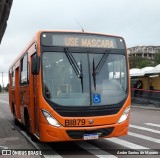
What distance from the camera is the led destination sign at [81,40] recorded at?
30.8ft

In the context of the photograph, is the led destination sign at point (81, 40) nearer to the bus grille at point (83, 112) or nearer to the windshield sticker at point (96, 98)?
the windshield sticker at point (96, 98)

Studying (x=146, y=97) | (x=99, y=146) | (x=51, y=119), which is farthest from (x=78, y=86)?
(x=146, y=97)

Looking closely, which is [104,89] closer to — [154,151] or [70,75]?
[70,75]

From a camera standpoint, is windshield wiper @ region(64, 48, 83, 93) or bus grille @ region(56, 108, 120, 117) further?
windshield wiper @ region(64, 48, 83, 93)

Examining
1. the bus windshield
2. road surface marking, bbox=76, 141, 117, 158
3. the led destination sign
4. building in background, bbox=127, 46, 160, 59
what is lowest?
road surface marking, bbox=76, 141, 117, 158

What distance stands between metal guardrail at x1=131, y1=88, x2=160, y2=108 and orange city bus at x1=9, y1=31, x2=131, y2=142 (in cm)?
1590

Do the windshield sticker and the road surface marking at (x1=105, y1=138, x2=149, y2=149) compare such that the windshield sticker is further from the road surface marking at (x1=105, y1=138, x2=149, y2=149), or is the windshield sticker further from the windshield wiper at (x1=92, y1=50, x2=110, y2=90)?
the road surface marking at (x1=105, y1=138, x2=149, y2=149)

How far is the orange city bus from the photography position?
8.80 meters

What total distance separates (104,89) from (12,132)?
5.88 metres

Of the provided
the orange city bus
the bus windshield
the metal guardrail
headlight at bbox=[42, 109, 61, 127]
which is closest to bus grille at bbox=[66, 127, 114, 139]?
the orange city bus

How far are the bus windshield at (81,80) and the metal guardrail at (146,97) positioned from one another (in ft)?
52.5

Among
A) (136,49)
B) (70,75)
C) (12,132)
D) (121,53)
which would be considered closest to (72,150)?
(70,75)

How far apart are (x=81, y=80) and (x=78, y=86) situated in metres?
0.17

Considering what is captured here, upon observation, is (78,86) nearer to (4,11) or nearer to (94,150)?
(94,150)
